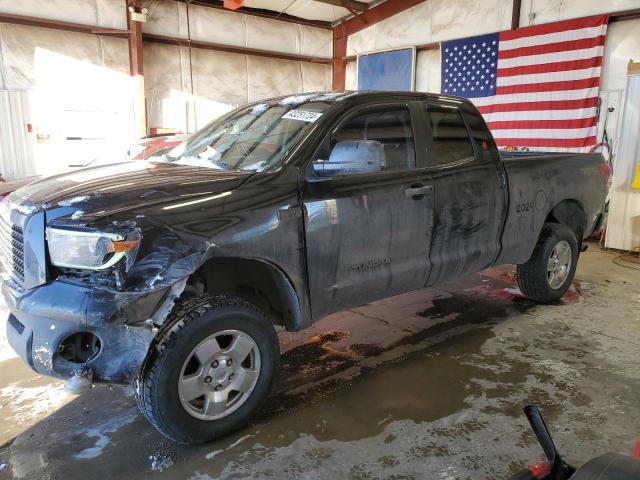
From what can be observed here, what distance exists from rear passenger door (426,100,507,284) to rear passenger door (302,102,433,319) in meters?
0.13

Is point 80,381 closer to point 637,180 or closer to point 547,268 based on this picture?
point 547,268

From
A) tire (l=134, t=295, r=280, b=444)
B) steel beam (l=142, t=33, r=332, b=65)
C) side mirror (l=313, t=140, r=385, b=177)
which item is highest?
steel beam (l=142, t=33, r=332, b=65)

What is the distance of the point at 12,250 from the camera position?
254cm

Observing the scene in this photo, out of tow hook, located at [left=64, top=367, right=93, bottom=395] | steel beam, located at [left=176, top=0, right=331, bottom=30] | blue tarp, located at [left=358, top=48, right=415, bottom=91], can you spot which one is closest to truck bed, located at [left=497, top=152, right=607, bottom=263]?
tow hook, located at [left=64, top=367, right=93, bottom=395]

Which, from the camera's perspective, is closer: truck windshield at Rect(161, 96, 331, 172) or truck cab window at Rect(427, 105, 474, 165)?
truck windshield at Rect(161, 96, 331, 172)

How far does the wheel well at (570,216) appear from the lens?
15.4 ft

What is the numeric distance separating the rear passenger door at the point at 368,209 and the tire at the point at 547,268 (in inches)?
63.6

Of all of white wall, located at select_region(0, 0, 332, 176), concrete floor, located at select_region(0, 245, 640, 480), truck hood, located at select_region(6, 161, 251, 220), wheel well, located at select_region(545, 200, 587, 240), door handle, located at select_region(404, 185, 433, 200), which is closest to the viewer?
truck hood, located at select_region(6, 161, 251, 220)

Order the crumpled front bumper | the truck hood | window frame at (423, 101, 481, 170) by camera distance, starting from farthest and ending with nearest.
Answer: window frame at (423, 101, 481, 170), the truck hood, the crumpled front bumper

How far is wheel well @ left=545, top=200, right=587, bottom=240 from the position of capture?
4691 mm

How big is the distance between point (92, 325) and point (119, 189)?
0.70 metres

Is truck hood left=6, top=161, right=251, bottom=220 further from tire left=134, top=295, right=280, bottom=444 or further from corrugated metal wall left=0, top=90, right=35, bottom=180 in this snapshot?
corrugated metal wall left=0, top=90, right=35, bottom=180

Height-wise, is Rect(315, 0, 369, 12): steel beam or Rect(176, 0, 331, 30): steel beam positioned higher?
Rect(315, 0, 369, 12): steel beam

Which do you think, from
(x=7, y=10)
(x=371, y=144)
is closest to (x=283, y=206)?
(x=371, y=144)
